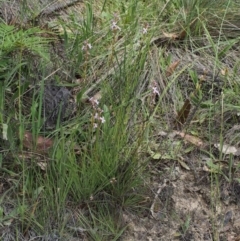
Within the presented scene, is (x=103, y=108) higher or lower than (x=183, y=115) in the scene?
higher

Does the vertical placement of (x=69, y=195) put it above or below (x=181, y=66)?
below

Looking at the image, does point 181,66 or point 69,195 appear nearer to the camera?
point 69,195

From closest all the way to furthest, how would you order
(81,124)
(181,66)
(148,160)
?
(148,160) < (81,124) < (181,66)

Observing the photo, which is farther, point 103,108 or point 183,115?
point 183,115

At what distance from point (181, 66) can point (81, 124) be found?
0.74 meters

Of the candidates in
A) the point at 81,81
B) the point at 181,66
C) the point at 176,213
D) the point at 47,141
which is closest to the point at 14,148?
the point at 47,141

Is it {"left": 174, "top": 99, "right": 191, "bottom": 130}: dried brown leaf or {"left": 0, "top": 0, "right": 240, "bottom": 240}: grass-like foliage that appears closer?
{"left": 0, "top": 0, "right": 240, "bottom": 240}: grass-like foliage

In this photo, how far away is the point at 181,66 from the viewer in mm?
3309

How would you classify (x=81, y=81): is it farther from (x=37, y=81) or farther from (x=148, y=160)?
(x=148, y=160)

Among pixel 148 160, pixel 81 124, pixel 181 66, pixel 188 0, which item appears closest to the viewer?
pixel 148 160

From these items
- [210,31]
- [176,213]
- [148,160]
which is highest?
[210,31]

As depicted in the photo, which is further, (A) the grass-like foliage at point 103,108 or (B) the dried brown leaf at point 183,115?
(B) the dried brown leaf at point 183,115

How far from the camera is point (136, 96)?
2.91 m

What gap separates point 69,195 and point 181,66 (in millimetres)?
1014
